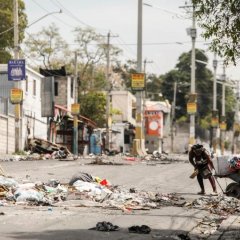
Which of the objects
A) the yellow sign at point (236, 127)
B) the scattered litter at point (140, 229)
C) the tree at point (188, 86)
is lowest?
the scattered litter at point (140, 229)

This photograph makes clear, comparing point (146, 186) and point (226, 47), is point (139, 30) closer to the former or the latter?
point (146, 186)

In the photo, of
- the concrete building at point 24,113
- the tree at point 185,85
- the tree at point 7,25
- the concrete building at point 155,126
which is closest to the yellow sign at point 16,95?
the concrete building at point 24,113

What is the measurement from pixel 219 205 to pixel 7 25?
45532 mm

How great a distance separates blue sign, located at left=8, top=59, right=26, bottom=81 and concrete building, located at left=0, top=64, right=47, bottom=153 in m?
4.43

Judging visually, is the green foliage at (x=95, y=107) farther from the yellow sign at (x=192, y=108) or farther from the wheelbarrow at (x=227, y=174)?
the wheelbarrow at (x=227, y=174)

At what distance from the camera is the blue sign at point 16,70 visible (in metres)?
39.2

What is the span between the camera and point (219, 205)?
15977 mm

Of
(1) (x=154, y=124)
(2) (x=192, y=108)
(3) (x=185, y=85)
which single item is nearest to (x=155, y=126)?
(1) (x=154, y=124)

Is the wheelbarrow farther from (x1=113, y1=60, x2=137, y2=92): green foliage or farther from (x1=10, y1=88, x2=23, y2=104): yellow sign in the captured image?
(x1=113, y1=60, x2=137, y2=92): green foliage

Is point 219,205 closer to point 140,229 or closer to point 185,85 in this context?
point 140,229

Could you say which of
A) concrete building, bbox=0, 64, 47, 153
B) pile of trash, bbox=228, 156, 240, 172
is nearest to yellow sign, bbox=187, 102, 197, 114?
concrete building, bbox=0, 64, 47, 153

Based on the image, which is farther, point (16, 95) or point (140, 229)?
point (16, 95)

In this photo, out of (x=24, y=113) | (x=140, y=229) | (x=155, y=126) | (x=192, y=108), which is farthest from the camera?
(x=155, y=126)

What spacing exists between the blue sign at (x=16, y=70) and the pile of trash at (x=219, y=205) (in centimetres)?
2369
